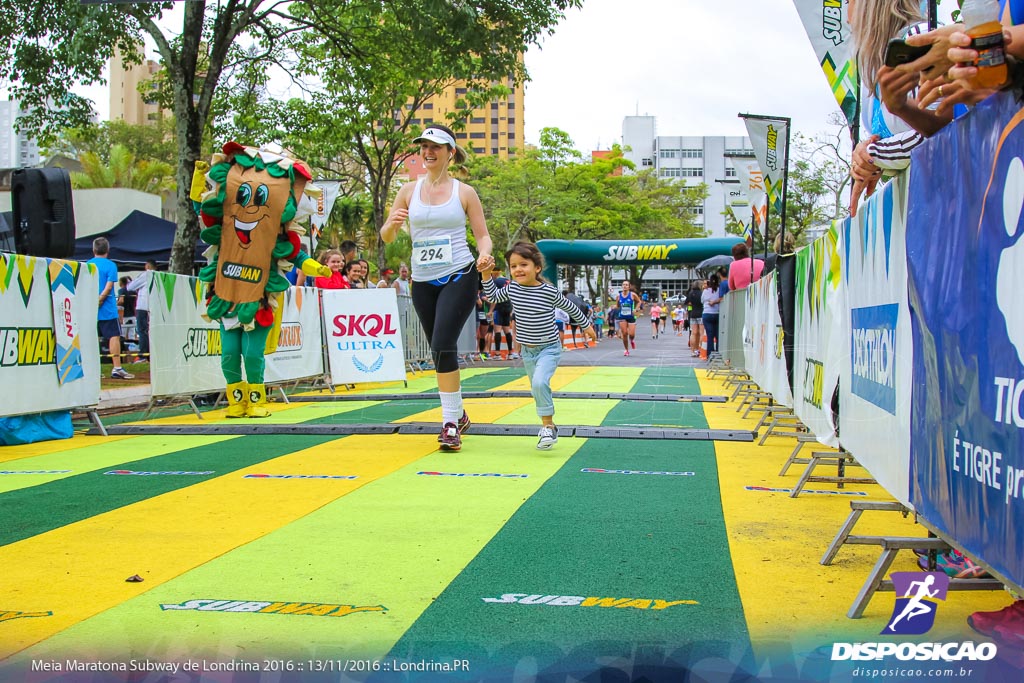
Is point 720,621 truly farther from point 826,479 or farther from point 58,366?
point 58,366

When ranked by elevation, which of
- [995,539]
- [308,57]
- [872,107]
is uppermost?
[308,57]

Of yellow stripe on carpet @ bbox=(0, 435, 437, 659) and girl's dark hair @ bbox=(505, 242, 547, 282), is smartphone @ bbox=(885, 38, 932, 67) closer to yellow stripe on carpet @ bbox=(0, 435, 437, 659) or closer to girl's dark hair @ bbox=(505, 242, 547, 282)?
yellow stripe on carpet @ bbox=(0, 435, 437, 659)

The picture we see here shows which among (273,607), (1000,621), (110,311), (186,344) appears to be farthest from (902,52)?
(110,311)

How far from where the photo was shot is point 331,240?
52688 millimetres

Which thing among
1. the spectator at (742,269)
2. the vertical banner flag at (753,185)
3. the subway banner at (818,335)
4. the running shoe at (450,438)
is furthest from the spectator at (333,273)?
the subway banner at (818,335)

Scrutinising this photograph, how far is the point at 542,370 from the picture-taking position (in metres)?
7.09

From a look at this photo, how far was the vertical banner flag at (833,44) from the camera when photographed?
21.1ft

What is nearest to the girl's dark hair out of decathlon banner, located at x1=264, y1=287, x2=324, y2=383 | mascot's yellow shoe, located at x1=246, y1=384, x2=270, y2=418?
mascot's yellow shoe, located at x1=246, y1=384, x2=270, y2=418

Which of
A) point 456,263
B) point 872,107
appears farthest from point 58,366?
point 872,107

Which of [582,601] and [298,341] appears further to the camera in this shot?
[298,341]

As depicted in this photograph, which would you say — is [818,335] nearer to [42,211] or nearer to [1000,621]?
[1000,621]

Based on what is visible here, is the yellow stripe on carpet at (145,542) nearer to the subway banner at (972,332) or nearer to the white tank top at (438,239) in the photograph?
the white tank top at (438,239)

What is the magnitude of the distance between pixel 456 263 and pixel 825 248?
8.71ft

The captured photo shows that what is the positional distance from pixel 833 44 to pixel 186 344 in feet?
22.4
